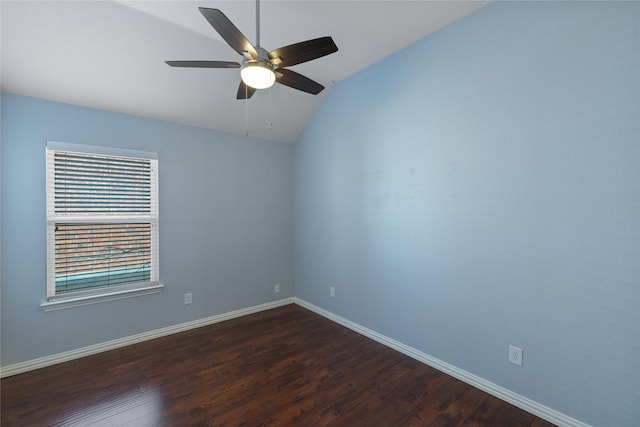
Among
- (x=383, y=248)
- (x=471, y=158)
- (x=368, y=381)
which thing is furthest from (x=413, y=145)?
(x=368, y=381)

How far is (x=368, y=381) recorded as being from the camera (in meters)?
2.22

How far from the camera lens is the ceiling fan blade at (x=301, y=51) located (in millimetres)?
1459

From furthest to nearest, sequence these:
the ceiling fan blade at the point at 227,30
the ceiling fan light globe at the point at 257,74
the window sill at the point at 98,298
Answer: the window sill at the point at 98,298 → the ceiling fan light globe at the point at 257,74 → the ceiling fan blade at the point at 227,30

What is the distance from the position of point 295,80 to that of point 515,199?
1.74m

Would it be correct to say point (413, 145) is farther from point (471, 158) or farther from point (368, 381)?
point (368, 381)

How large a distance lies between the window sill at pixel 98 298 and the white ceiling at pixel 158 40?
5.97 ft

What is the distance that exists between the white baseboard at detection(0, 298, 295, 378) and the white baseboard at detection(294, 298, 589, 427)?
4.55ft

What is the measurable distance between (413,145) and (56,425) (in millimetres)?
3353

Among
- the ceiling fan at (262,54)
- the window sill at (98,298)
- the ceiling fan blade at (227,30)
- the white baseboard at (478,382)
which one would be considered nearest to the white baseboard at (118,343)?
the window sill at (98,298)

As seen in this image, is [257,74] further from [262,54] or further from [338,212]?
[338,212]

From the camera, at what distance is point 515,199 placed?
193cm

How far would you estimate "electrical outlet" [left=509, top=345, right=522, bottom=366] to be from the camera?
192cm

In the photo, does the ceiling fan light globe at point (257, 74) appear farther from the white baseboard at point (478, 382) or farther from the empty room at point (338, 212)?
the white baseboard at point (478, 382)

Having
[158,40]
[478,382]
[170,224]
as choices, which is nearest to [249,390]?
[478,382]
